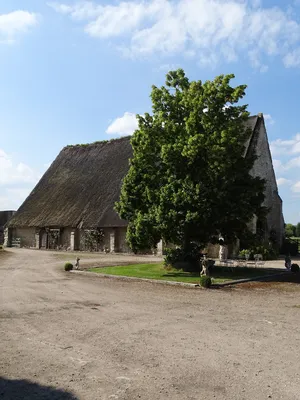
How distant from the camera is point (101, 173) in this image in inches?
1730

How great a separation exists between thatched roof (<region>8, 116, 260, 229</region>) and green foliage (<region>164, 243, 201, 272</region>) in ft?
49.6

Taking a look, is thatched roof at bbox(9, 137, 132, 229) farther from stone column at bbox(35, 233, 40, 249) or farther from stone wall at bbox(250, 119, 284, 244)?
stone wall at bbox(250, 119, 284, 244)

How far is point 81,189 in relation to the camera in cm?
4356

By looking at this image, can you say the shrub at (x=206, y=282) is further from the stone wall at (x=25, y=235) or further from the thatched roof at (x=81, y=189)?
the stone wall at (x=25, y=235)

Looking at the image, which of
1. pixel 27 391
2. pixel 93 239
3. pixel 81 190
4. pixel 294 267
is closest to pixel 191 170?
pixel 294 267

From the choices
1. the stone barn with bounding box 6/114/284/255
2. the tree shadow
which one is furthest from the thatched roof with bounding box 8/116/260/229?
the tree shadow

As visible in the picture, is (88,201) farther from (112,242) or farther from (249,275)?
(249,275)

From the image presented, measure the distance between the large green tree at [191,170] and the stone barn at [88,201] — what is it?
13293 mm

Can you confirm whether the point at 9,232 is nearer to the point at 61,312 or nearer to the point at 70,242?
the point at 70,242

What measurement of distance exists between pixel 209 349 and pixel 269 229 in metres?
31.4

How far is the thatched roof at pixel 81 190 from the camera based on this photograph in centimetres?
3956

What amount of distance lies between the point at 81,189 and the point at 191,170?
25.3m

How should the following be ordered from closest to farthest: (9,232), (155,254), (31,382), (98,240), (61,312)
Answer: (31,382), (61,312), (155,254), (98,240), (9,232)

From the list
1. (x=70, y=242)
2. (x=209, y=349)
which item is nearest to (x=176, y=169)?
(x=209, y=349)
